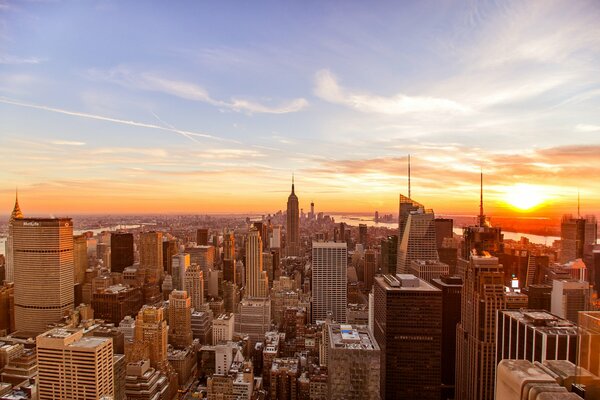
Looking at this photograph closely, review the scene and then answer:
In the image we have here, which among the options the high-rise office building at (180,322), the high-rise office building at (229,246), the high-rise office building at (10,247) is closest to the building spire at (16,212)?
the high-rise office building at (10,247)

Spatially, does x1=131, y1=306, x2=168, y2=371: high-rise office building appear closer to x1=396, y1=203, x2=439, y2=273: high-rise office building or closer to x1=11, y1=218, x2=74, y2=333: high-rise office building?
x1=11, y1=218, x2=74, y2=333: high-rise office building

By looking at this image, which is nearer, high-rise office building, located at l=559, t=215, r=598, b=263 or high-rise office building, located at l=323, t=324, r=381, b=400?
high-rise office building, located at l=559, t=215, r=598, b=263

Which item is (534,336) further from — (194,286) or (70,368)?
(194,286)

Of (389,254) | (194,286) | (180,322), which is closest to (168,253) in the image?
(194,286)

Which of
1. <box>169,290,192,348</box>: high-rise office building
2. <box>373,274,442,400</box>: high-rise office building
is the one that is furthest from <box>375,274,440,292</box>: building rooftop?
<box>169,290,192,348</box>: high-rise office building

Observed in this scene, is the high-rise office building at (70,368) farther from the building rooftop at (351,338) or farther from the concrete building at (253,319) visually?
the concrete building at (253,319)

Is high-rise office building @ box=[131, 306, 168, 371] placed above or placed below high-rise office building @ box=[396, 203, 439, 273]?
below

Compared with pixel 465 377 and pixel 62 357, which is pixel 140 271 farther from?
pixel 465 377
